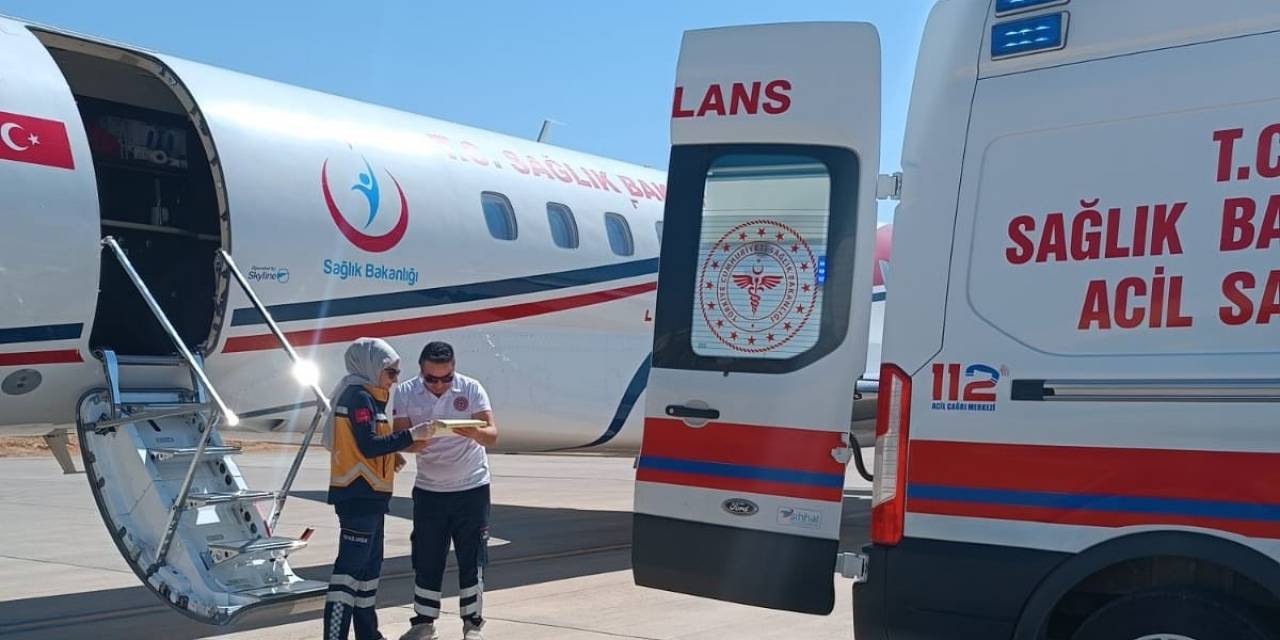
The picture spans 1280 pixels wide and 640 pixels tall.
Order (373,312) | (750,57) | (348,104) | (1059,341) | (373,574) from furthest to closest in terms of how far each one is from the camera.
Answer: (348,104) → (373,312) → (373,574) → (750,57) → (1059,341)

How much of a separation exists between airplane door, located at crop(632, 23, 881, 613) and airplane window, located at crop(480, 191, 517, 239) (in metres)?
5.03

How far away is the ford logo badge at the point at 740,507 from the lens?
5352 millimetres

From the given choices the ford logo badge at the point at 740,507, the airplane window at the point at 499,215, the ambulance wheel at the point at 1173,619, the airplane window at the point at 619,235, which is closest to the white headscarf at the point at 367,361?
the ford logo badge at the point at 740,507

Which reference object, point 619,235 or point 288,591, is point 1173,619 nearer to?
point 288,591

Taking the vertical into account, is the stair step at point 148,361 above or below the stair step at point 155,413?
above

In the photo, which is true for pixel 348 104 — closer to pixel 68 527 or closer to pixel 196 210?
pixel 196 210

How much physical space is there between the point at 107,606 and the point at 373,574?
2.75m

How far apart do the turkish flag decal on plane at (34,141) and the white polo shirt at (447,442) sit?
8.31 feet

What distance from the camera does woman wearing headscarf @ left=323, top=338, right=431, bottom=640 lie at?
21.8ft

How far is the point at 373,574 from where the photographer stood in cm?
685

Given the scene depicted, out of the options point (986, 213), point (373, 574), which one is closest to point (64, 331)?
point (373, 574)

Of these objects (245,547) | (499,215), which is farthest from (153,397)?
(499,215)

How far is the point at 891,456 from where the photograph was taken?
4.88m

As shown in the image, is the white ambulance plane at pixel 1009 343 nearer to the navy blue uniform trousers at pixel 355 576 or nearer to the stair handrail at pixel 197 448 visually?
the navy blue uniform trousers at pixel 355 576
